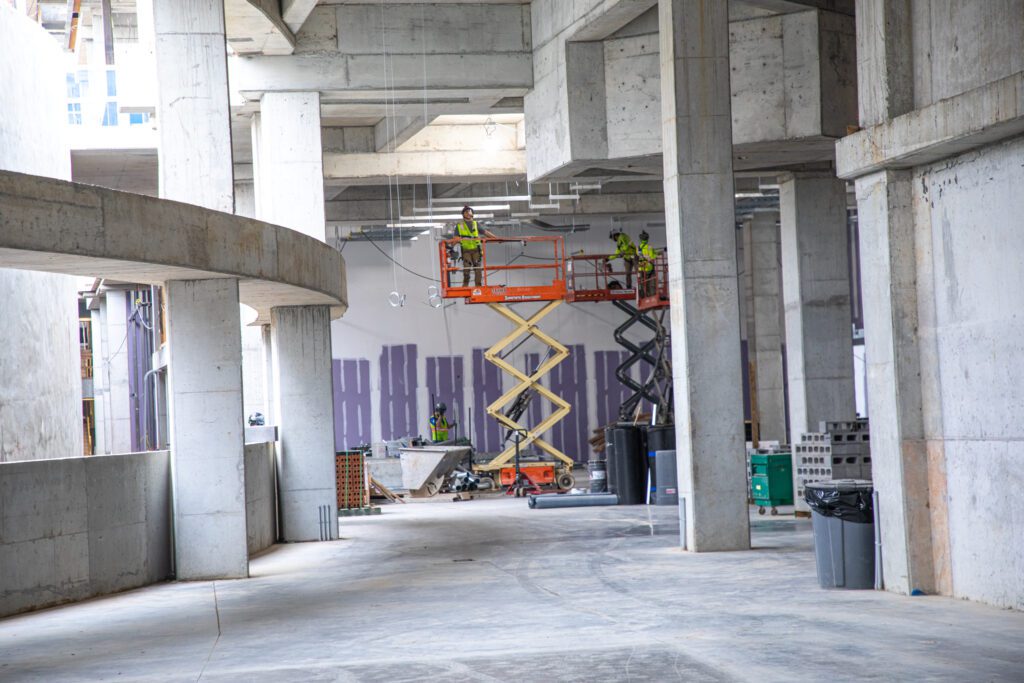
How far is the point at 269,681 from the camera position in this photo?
9438mm

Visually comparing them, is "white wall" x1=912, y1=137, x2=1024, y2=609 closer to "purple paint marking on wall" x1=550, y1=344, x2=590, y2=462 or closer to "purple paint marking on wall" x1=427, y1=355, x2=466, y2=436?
"purple paint marking on wall" x1=427, y1=355, x2=466, y2=436

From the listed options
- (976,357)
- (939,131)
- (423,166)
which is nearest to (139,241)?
(939,131)

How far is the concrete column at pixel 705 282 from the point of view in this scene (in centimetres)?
1703

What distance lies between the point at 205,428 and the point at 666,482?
Result: 12.1 meters

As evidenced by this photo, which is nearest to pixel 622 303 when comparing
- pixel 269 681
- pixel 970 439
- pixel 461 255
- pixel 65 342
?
pixel 461 255

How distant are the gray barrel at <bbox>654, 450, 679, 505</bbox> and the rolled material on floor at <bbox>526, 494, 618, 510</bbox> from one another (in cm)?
110

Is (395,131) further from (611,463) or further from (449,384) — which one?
(449,384)

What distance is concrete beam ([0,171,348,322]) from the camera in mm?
12141

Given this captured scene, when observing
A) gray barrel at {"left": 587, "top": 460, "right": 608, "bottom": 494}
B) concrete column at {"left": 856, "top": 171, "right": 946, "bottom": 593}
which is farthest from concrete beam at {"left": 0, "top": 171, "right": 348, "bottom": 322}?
gray barrel at {"left": 587, "top": 460, "right": 608, "bottom": 494}

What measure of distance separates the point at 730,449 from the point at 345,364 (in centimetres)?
2760

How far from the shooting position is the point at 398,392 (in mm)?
43750

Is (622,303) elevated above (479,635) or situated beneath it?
elevated above

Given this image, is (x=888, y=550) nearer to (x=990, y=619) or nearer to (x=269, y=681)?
(x=990, y=619)

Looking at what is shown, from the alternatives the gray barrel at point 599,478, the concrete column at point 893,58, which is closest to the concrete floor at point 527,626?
the concrete column at point 893,58
